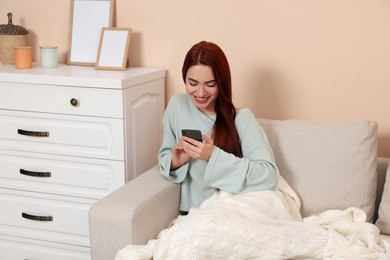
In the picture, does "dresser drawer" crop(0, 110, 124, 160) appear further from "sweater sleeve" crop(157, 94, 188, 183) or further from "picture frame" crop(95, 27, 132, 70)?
"picture frame" crop(95, 27, 132, 70)

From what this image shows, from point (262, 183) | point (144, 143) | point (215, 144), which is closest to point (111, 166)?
point (144, 143)

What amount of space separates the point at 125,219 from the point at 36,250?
0.85 meters

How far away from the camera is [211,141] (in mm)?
2090

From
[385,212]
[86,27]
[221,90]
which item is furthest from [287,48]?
[86,27]

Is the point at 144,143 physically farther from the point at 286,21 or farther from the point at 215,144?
the point at 286,21

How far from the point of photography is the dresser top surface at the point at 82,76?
7.68 feet

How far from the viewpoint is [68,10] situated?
283cm

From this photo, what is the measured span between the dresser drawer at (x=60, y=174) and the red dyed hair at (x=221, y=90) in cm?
46

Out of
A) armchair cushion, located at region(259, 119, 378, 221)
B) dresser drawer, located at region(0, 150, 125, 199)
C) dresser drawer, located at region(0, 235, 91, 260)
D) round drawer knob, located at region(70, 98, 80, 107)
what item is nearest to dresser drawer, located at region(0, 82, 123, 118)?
round drawer knob, located at region(70, 98, 80, 107)

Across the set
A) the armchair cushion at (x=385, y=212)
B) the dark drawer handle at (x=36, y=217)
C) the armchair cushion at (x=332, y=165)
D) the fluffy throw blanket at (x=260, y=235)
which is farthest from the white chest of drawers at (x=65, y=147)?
the armchair cushion at (x=385, y=212)

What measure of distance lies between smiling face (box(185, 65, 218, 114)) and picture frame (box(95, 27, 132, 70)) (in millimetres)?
556

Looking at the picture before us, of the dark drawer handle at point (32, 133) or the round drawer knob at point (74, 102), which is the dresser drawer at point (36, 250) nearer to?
the dark drawer handle at point (32, 133)

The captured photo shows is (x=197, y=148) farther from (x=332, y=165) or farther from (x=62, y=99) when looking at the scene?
(x=62, y=99)

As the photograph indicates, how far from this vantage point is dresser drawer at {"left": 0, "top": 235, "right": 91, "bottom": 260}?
254 cm
